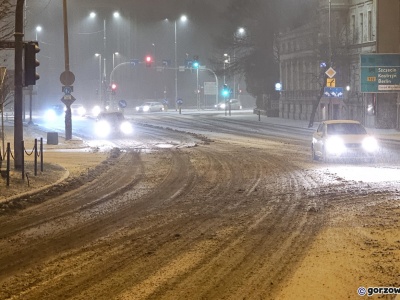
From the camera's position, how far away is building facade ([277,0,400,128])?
52750 millimetres

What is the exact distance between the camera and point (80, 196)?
16.6m

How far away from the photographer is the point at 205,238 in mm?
11133

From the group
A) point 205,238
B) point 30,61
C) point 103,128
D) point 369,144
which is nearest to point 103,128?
point 103,128

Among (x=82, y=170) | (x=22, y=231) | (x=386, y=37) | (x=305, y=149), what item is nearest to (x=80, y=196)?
(x=22, y=231)

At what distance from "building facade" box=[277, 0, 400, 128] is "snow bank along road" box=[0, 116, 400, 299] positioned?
96.5 ft

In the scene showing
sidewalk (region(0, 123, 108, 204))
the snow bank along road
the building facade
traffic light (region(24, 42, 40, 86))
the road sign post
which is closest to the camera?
the snow bank along road

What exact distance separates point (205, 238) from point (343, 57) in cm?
4774

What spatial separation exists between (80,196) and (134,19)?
326ft

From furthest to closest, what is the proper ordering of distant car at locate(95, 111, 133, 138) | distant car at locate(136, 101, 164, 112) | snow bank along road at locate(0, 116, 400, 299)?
distant car at locate(136, 101, 164, 112), distant car at locate(95, 111, 133, 138), snow bank along road at locate(0, 116, 400, 299)

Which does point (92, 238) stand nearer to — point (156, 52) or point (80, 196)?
point (80, 196)

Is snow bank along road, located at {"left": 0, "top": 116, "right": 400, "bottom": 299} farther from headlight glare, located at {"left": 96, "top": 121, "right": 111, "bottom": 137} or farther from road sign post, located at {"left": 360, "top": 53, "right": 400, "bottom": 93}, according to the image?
road sign post, located at {"left": 360, "top": 53, "right": 400, "bottom": 93}

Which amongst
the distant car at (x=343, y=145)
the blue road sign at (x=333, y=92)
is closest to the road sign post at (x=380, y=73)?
the blue road sign at (x=333, y=92)

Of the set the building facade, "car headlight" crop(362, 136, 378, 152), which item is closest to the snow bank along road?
"car headlight" crop(362, 136, 378, 152)

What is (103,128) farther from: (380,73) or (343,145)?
(343,145)
